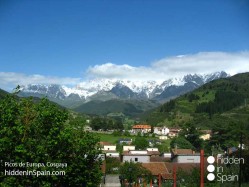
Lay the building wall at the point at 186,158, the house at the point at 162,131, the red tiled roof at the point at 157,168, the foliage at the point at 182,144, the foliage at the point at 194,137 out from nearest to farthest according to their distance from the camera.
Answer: the red tiled roof at the point at 157,168 → the building wall at the point at 186,158 → the foliage at the point at 182,144 → the foliage at the point at 194,137 → the house at the point at 162,131

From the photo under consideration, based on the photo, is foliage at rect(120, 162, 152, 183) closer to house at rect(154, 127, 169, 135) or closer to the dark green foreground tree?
the dark green foreground tree

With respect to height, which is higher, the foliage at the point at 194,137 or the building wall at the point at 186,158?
the foliage at the point at 194,137

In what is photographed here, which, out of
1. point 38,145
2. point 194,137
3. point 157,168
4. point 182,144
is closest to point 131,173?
point 157,168

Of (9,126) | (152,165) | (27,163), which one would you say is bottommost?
(152,165)

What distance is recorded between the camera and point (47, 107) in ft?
70.8

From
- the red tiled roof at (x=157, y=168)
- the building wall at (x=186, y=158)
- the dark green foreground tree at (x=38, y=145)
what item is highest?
the dark green foreground tree at (x=38, y=145)

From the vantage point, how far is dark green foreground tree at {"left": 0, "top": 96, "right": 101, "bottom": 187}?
770 inches

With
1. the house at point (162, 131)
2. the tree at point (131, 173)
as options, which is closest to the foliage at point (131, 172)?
the tree at point (131, 173)

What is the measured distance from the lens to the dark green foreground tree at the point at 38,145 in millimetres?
19547

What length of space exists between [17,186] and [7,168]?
1023 mm

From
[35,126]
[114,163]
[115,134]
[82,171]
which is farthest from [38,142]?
[115,134]

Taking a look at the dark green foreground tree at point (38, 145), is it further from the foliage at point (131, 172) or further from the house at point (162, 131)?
the house at point (162, 131)

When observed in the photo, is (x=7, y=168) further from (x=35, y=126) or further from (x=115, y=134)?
(x=115, y=134)

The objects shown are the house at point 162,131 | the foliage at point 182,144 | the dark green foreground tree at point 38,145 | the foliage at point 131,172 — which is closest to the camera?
the dark green foreground tree at point 38,145
